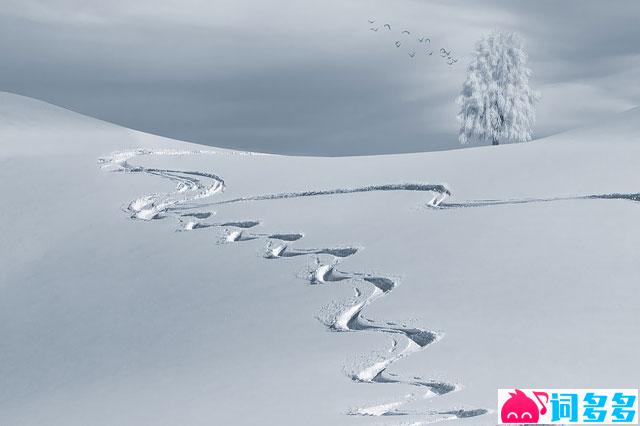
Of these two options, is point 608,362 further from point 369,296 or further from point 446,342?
point 369,296

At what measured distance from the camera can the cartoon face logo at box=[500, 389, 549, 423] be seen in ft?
28.0

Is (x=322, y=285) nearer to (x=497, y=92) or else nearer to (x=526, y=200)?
(x=526, y=200)

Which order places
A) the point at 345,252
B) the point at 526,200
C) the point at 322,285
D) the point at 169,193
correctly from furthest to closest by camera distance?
the point at 169,193 < the point at 526,200 < the point at 345,252 < the point at 322,285

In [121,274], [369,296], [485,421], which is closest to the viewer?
[485,421]

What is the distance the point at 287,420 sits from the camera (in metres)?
9.27

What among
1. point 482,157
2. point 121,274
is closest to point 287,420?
point 121,274

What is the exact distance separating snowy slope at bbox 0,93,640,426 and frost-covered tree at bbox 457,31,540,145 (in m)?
18.4

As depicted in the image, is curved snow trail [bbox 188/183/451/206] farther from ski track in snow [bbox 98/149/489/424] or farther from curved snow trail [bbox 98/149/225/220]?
curved snow trail [bbox 98/149/225/220]

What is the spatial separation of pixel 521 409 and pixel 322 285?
19.4 feet

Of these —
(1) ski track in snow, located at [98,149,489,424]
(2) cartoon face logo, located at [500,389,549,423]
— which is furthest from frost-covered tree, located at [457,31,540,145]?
(2) cartoon face logo, located at [500,389,549,423]

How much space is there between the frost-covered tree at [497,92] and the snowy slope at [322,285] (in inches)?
726

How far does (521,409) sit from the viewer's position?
8742mm

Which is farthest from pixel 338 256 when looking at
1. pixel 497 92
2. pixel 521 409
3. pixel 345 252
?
pixel 497 92

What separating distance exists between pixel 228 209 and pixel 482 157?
5831 millimetres
